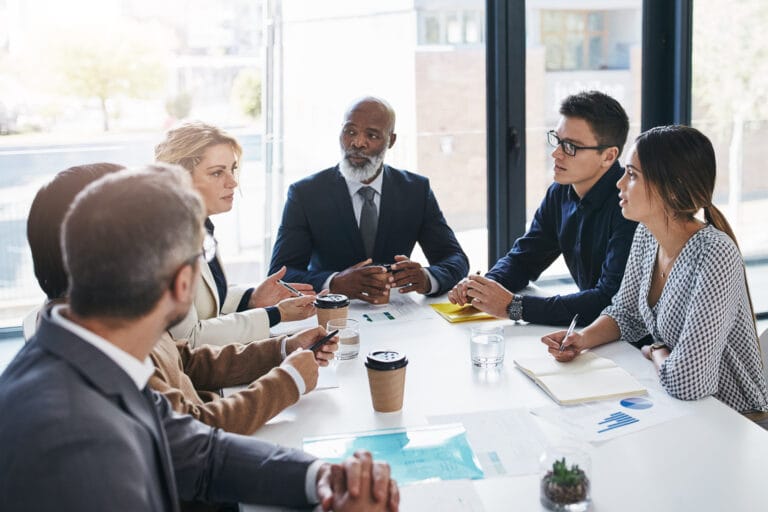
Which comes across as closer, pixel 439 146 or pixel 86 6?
pixel 86 6

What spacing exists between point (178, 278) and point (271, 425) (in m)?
0.65

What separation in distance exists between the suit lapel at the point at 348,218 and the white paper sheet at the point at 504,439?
156 centimetres

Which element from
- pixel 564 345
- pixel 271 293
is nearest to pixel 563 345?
pixel 564 345

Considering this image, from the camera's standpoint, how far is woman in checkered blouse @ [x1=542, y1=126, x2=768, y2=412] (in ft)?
6.35

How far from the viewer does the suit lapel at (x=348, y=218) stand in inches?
128

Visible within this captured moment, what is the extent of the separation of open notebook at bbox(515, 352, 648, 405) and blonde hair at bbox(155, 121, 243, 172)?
1244 mm

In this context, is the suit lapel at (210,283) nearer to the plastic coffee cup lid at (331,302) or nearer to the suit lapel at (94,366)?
the plastic coffee cup lid at (331,302)

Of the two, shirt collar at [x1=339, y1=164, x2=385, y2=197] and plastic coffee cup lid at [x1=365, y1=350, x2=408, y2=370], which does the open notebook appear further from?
shirt collar at [x1=339, y1=164, x2=385, y2=197]

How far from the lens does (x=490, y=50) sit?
3.93 metres

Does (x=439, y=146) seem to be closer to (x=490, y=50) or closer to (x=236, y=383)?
(x=490, y=50)

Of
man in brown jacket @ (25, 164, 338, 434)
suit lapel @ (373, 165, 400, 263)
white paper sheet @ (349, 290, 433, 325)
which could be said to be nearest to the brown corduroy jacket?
man in brown jacket @ (25, 164, 338, 434)

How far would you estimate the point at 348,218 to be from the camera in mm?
3250

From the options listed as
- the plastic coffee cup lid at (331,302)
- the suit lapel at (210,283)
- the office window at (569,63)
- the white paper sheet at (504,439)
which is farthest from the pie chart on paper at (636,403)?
the office window at (569,63)

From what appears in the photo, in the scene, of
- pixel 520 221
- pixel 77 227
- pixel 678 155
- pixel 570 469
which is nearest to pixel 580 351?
pixel 678 155
